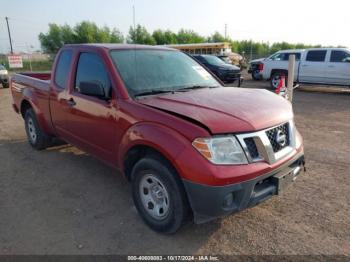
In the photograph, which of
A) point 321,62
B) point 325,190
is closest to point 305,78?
point 321,62

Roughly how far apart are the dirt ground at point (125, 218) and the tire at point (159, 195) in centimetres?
16

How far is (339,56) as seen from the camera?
13.0 m

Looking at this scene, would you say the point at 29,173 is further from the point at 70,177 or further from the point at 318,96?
the point at 318,96

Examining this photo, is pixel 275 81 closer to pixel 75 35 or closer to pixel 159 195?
pixel 159 195

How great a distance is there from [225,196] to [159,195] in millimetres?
794

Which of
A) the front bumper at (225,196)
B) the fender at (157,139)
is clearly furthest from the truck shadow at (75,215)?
the fender at (157,139)

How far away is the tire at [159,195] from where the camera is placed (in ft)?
9.46

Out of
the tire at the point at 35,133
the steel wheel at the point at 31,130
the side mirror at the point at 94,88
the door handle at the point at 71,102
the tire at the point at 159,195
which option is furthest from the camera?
the steel wheel at the point at 31,130

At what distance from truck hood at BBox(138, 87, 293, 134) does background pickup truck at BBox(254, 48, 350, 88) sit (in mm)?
10902

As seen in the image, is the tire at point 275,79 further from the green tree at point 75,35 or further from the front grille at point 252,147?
the green tree at point 75,35

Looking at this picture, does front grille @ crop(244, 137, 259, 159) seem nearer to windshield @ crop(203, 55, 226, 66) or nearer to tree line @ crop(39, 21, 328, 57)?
windshield @ crop(203, 55, 226, 66)

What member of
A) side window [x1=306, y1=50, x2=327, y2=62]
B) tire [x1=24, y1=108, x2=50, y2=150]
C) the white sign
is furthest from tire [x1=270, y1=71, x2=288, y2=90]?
the white sign

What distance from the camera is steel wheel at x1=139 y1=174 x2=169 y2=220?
3113 mm

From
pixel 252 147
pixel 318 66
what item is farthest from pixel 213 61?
pixel 252 147
